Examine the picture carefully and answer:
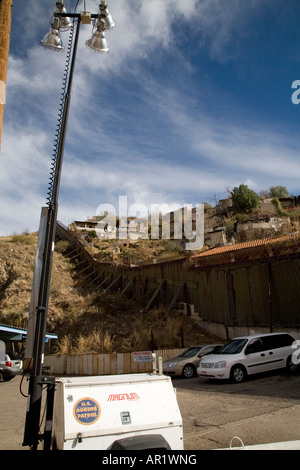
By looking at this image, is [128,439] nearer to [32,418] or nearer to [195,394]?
[32,418]

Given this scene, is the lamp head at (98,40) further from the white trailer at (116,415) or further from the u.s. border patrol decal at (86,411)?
the u.s. border patrol decal at (86,411)

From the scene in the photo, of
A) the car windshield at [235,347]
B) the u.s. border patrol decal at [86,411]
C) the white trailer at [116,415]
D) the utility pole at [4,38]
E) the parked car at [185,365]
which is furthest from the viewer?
the parked car at [185,365]

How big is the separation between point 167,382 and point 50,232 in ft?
8.78

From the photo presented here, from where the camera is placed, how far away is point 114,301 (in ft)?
98.7

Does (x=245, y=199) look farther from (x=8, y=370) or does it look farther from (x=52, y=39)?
Answer: (x=52, y=39)

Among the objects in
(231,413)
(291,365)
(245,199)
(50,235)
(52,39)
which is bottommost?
(231,413)

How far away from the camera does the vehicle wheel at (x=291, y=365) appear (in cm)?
1259

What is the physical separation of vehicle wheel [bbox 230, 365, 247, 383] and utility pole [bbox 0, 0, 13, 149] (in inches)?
417

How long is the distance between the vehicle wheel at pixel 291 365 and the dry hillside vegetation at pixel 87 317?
767cm

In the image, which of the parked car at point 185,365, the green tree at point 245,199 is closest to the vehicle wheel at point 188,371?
the parked car at point 185,365

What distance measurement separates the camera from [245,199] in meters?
57.7

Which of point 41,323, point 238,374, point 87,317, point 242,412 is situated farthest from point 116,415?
point 87,317

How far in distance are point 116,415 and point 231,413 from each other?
191 inches

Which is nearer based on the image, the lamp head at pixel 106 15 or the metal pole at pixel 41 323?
the metal pole at pixel 41 323
